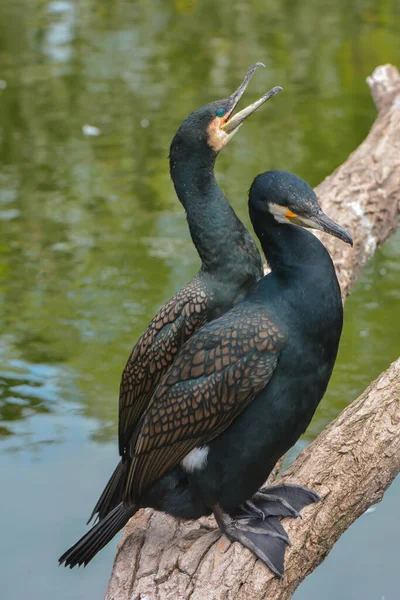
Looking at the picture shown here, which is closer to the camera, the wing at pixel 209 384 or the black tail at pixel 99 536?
the wing at pixel 209 384

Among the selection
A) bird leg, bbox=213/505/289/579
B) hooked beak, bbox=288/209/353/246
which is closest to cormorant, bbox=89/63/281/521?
bird leg, bbox=213/505/289/579

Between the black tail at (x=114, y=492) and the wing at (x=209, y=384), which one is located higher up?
the wing at (x=209, y=384)

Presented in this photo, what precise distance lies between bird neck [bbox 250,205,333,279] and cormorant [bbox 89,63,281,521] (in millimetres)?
409

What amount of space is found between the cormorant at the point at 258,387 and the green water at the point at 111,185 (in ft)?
3.57

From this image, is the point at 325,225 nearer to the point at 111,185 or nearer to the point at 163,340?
the point at 163,340

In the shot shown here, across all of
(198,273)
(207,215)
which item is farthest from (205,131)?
(198,273)

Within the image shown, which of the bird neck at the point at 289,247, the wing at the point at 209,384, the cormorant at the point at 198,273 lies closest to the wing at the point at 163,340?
the cormorant at the point at 198,273

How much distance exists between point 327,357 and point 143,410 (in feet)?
2.49

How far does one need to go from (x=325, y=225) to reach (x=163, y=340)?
746 millimetres

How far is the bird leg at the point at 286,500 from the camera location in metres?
3.16

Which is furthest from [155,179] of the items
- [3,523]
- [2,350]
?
[3,523]

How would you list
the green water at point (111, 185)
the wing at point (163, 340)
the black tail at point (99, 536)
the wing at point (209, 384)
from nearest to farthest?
the wing at point (209, 384) < the black tail at point (99, 536) < the wing at point (163, 340) < the green water at point (111, 185)

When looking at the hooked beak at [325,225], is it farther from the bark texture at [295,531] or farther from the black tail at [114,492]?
the black tail at [114,492]

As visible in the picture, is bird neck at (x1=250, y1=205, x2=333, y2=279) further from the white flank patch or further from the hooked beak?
the white flank patch
